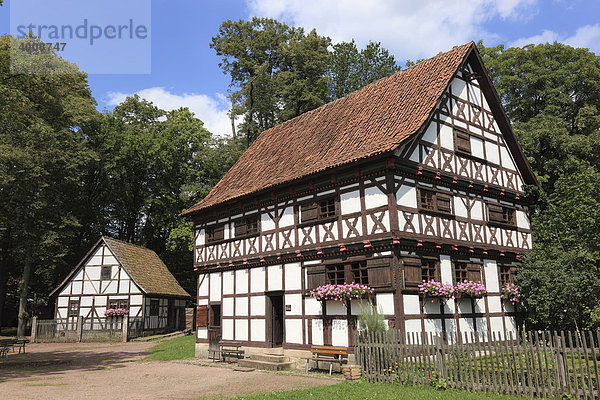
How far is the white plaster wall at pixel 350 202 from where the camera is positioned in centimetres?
1775

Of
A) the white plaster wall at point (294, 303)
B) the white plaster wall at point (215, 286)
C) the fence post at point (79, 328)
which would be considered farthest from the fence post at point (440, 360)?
the fence post at point (79, 328)

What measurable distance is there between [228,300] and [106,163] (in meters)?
28.9

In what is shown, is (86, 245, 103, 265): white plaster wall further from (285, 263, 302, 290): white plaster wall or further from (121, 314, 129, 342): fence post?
(285, 263, 302, 290): white plaster wall

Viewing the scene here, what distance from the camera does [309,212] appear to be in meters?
19.6

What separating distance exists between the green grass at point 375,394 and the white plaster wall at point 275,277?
25.6 feet

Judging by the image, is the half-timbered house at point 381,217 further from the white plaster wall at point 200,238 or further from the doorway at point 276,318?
the white plaster wall at point 200,238

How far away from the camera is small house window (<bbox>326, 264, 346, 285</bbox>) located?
18077 millimetres

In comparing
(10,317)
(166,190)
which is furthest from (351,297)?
(10,317)

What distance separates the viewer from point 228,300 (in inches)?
920

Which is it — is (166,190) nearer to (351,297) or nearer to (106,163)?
(106,163)

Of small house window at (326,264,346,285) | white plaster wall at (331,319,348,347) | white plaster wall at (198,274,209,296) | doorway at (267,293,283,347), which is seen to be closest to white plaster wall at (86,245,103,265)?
white plaster wall at (198,274,209,296)

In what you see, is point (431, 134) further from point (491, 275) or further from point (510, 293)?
point (510, 293)

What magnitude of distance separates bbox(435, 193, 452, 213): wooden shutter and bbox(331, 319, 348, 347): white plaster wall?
5.72m

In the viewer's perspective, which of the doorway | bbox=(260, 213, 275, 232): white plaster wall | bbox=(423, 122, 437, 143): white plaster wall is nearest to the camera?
bbox=(423, 122, 437, 143): white plaster wall
